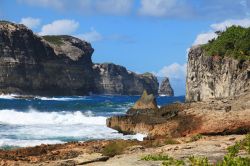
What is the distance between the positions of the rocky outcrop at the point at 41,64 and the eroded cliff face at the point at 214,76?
290 feet

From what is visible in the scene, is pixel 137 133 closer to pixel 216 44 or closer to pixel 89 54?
pixel 216 44

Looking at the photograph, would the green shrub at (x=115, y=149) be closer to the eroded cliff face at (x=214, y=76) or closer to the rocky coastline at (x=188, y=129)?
the rocky coastline at (x=188, y=129)

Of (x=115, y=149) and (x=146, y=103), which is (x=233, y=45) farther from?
(x=115, y=149)

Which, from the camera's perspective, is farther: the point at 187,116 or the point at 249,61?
the point at 249,61

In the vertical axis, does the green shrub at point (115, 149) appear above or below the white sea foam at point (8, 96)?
below

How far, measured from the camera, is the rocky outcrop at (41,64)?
148788 millimetres

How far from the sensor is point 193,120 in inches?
1177

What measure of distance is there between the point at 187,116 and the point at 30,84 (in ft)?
426

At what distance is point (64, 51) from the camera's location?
17700 cm

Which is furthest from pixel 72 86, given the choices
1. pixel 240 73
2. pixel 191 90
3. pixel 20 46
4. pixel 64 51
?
pixel 240 73

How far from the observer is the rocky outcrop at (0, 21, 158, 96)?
14879 centimetres

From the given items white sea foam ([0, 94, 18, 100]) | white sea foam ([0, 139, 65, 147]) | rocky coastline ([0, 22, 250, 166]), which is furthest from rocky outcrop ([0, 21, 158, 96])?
white sea foam ([0, 139, 65, 147])

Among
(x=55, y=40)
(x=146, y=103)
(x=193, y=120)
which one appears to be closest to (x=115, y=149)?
(x=193, y=120)

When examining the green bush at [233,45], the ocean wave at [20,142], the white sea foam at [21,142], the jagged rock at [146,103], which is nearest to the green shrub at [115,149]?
the ocean wave at [20,142]
